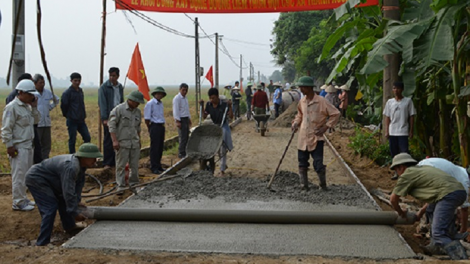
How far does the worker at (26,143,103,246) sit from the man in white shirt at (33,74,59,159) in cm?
337

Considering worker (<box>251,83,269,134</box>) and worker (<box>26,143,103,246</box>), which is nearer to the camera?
worker (<box>26,143,103,246</box>)

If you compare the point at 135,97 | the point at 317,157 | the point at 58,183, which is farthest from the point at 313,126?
the point at 58,183

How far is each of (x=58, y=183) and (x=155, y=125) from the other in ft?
14.4

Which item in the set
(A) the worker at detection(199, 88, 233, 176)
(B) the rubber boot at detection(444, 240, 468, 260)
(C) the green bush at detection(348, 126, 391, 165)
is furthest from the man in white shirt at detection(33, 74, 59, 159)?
(C) the green bush at detection(348, 126, 391, 165)

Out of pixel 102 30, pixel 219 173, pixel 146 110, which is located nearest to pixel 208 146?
pixel 219 173

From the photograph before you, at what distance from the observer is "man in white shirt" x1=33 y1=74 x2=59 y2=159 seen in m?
8.99

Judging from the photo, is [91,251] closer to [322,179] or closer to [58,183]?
[58,183]

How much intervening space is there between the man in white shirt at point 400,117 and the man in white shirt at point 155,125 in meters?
4.37

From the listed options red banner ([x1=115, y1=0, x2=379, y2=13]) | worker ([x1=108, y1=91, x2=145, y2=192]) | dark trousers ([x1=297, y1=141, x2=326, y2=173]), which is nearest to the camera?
dark trousers ([x1=297, y1=141, x2=326, y2=173])

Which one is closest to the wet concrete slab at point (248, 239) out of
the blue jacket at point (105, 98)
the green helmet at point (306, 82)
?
the green helmet at point (306, 82)

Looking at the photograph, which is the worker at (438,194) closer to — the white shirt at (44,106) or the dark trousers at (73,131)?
the white shirt at (44,106)

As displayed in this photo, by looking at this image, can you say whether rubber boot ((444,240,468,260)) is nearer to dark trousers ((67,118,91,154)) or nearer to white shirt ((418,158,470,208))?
white shirt ((418,158,470,208))

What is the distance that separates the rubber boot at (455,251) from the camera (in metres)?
5.11

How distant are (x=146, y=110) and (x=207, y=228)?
464 cm
